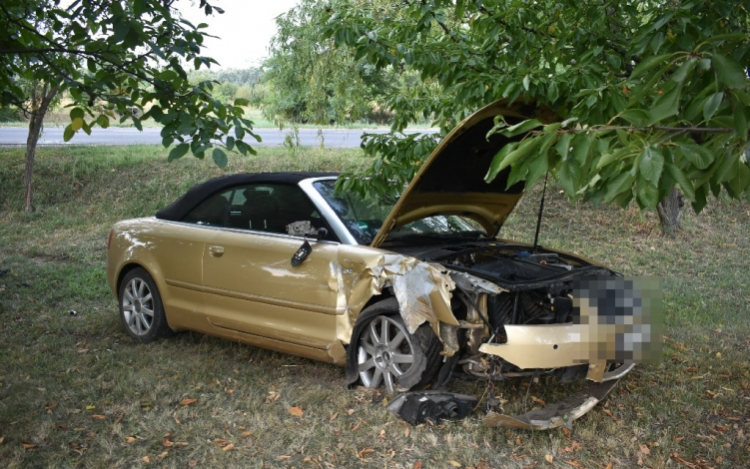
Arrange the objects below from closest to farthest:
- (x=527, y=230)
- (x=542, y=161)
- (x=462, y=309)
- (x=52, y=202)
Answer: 1. (x=542, y=161)
2. (x=462, y=309)
3. (x=527, y=230)
4. (x=52, y=202)

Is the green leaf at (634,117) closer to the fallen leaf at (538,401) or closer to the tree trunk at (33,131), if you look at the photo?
the fallen leaf at (538,401)

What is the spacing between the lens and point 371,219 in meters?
5.59

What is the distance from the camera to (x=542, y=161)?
2547 millimetres

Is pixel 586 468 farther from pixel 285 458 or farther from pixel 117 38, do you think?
pixel 117 38

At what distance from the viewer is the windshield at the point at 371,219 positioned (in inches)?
213

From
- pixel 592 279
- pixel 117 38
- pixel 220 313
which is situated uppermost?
pixel 117 38

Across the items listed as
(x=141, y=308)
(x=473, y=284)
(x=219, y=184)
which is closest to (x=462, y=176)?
(x=473, y=284)

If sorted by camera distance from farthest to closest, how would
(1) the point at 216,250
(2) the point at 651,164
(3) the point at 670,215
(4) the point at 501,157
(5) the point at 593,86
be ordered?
(3) the point at 670,215 → (1) the point at 216,250 → (5) the point at 593,86 → (4) the point at 501,157 → (2) the point at 651,164

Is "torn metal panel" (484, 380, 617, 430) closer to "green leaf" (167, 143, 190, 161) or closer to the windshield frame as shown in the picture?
the windshield frame

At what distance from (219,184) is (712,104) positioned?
449 cm

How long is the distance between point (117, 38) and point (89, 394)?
8.08 ft

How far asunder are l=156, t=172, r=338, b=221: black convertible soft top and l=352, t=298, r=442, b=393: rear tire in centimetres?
140

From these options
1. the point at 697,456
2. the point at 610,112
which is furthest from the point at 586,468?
the point at 610,112

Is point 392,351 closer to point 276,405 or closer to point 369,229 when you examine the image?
point 276,405
